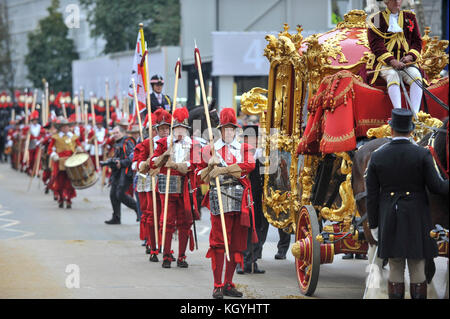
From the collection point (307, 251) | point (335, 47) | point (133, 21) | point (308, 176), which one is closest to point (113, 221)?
point (308, 176)

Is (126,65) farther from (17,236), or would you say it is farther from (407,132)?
(407,132)

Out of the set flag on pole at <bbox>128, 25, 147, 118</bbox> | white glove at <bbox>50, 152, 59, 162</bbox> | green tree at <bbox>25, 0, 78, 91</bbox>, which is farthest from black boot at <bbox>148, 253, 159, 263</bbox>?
green tree at <bbox>25, 0, 78, 91</bbox>

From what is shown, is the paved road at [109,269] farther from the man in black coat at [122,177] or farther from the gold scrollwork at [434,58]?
the gold scrollwork at [434,58]

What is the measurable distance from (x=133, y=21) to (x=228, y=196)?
37.7 meters

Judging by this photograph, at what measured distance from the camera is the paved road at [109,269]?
10.0 metres

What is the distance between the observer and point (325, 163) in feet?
33.9

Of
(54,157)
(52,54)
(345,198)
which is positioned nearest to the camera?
(345,198)

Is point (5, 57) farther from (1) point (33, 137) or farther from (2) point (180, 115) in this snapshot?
(2) point (180, 115)

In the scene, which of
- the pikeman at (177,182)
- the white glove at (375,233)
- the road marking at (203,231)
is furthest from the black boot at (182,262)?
the white glove at (375,233)

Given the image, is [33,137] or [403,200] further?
[33,137]

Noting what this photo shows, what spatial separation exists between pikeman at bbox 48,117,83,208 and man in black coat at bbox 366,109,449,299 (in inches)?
553

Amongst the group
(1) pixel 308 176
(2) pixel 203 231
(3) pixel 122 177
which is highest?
(1) pixel 308 176
